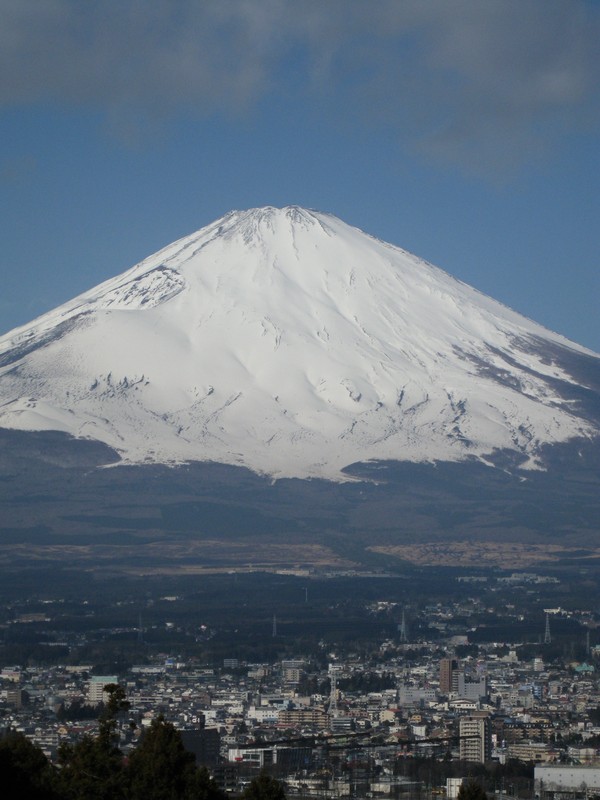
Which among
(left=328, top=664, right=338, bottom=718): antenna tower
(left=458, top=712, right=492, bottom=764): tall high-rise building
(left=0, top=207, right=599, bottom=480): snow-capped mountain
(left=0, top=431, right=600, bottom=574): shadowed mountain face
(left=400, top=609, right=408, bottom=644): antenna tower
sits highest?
(left=0, top=207, right=599, bottom=480): snow-capped mountain

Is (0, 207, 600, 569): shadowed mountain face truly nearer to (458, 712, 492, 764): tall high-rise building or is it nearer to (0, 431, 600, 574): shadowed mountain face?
(0, 431, 600, 574): shadowed mountain face

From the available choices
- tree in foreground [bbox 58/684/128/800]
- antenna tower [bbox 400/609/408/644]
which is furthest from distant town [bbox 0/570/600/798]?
tree in foreground [bbox 58/684/128/800]

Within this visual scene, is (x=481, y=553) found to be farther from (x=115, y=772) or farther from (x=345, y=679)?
(x=115, y=772)

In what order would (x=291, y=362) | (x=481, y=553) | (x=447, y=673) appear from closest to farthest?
(x=447, y=673)
(x=481, y=553)
(x=291, y=362)

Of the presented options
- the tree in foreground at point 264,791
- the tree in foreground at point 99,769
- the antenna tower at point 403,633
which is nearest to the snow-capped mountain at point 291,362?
the antenna tower at point 403,633

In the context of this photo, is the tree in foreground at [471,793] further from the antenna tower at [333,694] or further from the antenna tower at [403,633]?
the antenna tower at [403,633]

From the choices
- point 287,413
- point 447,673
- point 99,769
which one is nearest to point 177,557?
point 287,413

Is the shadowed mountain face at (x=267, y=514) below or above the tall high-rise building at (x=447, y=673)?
above
